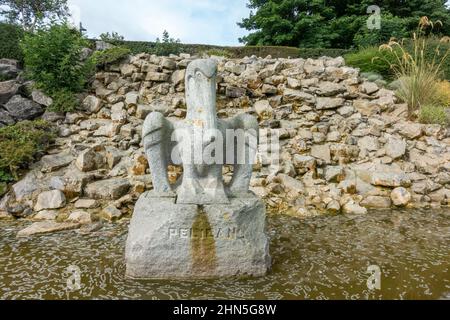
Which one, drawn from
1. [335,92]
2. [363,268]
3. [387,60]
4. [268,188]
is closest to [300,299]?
[363,268]

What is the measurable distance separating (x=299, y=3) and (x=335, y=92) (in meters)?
10.3

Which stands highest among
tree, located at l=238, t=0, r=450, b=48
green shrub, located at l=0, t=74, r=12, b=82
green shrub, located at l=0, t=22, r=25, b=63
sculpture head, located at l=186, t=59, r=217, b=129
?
tree, located at l=238, t=0, r=450, b=48

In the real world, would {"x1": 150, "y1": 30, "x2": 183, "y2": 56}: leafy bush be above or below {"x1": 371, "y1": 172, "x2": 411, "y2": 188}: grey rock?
above

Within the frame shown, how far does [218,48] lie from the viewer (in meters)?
13.0

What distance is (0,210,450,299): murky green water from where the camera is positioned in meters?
3.04

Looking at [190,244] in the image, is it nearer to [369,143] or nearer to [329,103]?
[369,143]

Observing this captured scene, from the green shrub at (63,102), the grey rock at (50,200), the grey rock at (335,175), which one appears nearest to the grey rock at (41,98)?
the green shrub at (63,102)

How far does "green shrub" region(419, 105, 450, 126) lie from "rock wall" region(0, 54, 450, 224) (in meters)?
0.31

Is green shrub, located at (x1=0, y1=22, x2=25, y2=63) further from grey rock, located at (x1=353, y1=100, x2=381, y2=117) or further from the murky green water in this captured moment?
grey rock, located at (x1=353, y1=100, x2=381, y2=117)

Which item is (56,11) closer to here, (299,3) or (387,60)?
(299,3)

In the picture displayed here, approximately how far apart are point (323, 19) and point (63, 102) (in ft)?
47.0

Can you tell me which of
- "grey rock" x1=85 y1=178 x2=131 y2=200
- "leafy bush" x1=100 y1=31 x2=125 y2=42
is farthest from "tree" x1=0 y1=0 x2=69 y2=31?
"grey rock" x1=85 y1=178 x2=131 y2=200

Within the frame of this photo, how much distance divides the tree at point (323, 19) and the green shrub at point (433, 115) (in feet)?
29.8

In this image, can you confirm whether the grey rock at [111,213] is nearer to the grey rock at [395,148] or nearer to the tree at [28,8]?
the grey rock at [395,148]
